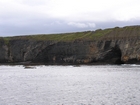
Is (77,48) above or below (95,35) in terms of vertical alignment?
below

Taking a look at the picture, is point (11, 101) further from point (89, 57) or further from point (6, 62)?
point (6, 62)

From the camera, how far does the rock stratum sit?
140750 millimetres

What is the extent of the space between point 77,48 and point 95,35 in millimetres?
14075

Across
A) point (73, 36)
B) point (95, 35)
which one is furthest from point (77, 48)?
point (73, 36)

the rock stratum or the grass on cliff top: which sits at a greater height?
the grass on cliff top

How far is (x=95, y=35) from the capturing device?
528ft

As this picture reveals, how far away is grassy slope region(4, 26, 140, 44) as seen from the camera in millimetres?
148500

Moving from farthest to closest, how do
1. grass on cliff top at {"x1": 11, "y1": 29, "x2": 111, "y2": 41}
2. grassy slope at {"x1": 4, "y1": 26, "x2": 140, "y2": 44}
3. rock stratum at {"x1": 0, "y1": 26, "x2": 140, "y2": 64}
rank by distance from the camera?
grass on cliff top at {"x1": 11, "y1": 29, "x2": 111, "y2": 41}, grassy slope at {"x1": 4, "y1": 26, "x2": 140, "y2": 44}, rock stratum at {"x1": 0, "y1": 26, "x2": 140, "y2": 64}

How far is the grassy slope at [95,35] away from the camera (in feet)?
487

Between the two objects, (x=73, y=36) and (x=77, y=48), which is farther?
(x=73, y=36)

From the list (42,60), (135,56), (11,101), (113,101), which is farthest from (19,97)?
(42,60)

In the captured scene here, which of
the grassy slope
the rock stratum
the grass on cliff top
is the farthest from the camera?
the grass on cliff top

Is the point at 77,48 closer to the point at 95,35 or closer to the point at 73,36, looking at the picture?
the point at 95,35

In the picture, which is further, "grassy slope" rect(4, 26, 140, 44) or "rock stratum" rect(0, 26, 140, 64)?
"grassy slope" rect(4, 26, 140, 44)
